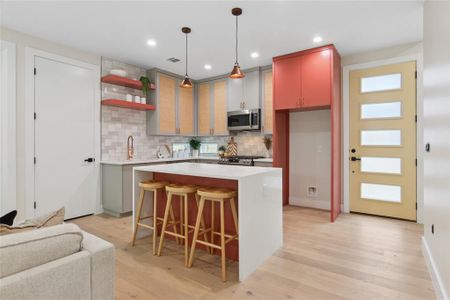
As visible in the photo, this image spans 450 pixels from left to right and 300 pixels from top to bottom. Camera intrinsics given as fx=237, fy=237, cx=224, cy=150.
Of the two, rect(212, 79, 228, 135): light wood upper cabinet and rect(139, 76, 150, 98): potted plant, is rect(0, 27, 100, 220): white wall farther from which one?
rect(212, 79, 228, 135): light wood upper cabinet

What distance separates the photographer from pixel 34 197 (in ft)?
11.2

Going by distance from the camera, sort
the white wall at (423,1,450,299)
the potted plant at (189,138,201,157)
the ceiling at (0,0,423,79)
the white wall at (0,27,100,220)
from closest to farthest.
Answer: the white wall at (423,1,450,299), the ceiling at (0,0,423,79), the white wall at (0,27,100,220), the potted plant at (189,138,201,157)

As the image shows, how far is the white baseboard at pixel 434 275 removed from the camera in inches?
70.0

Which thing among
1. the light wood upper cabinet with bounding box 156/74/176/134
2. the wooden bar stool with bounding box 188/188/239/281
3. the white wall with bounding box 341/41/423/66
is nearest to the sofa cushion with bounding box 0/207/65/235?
the wooden bar stool with bounding box 188/188/239/281

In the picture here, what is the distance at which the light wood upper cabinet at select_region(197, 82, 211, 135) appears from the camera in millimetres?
5469

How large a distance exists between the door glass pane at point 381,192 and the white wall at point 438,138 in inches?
53.3

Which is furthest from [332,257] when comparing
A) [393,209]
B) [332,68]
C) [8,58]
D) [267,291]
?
[8,58]

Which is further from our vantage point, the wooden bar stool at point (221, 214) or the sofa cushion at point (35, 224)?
the wooden bar stool at point (221, 214)

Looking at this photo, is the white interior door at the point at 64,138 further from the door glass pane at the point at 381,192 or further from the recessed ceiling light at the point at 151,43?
the door glass pane at the point at 381,192

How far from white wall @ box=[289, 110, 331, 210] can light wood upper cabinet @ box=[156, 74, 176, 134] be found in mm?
2460

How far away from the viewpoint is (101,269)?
3.63ft

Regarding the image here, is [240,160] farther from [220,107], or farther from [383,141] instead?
[383,141]

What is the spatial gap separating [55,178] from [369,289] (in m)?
4.19

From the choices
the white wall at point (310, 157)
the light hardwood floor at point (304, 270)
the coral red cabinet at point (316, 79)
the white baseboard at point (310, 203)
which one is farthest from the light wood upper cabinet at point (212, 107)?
the light hardwood floor at point (304, 270)
